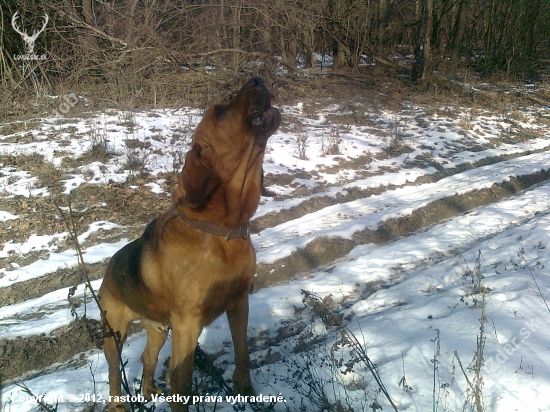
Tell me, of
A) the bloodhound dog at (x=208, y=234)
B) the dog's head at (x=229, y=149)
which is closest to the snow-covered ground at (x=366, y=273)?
the bloodhound dog at (x=208, y=234)

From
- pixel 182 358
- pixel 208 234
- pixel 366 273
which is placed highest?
pixel 208 234

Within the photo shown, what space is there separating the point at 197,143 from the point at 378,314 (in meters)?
2.38

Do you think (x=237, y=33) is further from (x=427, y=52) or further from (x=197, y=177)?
(x=197, y=177)

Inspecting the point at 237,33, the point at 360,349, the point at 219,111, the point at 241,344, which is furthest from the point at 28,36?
the point at 360,349

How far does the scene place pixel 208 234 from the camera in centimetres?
266

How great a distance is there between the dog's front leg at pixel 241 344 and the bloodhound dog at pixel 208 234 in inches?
0.9

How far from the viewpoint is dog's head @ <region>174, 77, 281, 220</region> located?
2.53 m

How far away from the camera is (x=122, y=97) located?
39.7 ft

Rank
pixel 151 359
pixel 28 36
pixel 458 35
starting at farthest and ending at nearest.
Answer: pixel 458 35, pixel 28 36, pixel 151 359

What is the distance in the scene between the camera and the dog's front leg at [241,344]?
9.52ft

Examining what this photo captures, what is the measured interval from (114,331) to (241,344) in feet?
2.68

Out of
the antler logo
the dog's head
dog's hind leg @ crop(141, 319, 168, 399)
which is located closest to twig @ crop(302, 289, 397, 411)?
the dog's head

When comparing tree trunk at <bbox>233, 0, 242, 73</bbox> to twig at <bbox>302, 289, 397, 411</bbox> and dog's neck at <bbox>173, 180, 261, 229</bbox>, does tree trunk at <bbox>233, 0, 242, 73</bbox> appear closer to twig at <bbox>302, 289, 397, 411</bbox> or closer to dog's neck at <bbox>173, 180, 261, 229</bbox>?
dog's neck at <bbox>173, 180, 261, 229</bbox>

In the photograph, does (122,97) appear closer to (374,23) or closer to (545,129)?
(374,23)
